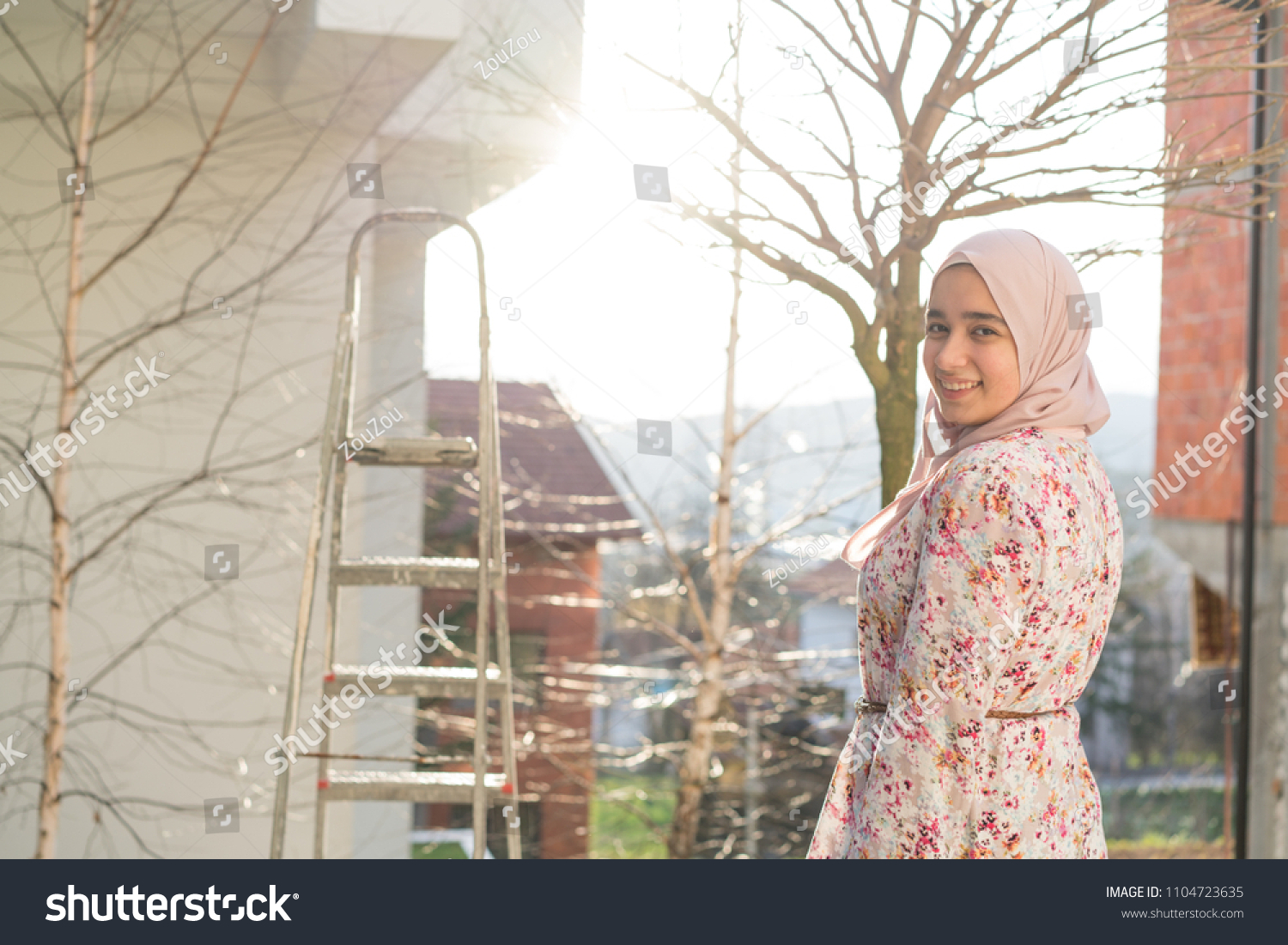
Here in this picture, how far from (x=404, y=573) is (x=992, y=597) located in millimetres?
1142

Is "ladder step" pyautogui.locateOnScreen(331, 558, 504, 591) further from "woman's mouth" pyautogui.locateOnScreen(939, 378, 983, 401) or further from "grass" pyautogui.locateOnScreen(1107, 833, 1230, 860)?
"grass" pyautogui.locateOnScreen(1107, 833, 1230, 860)

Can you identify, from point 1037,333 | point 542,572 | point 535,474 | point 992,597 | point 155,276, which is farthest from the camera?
point 542,572

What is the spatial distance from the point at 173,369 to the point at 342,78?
0.73 m

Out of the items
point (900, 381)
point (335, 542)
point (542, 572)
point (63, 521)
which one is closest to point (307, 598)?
point (335, 542)

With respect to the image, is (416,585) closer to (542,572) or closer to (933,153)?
(542,572)

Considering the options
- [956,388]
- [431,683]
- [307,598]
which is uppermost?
[956,388]

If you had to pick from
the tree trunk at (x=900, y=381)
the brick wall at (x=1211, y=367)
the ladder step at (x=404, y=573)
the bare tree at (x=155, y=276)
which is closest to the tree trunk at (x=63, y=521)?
the bare tree at (x=155, y=276)

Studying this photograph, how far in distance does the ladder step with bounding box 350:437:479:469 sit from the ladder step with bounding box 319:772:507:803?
0.55m

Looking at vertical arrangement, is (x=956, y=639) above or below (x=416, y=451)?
below

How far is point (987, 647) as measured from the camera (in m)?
1.00

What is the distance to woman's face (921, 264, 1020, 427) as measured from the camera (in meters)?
1.11

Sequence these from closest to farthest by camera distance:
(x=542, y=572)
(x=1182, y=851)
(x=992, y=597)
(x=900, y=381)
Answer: (x=992, y=597)
(x=900, y=381)
(x=542, y=572)
(x=1182, y=851)

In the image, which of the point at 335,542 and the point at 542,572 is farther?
the point at 542,572

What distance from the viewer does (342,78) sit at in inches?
94.3
